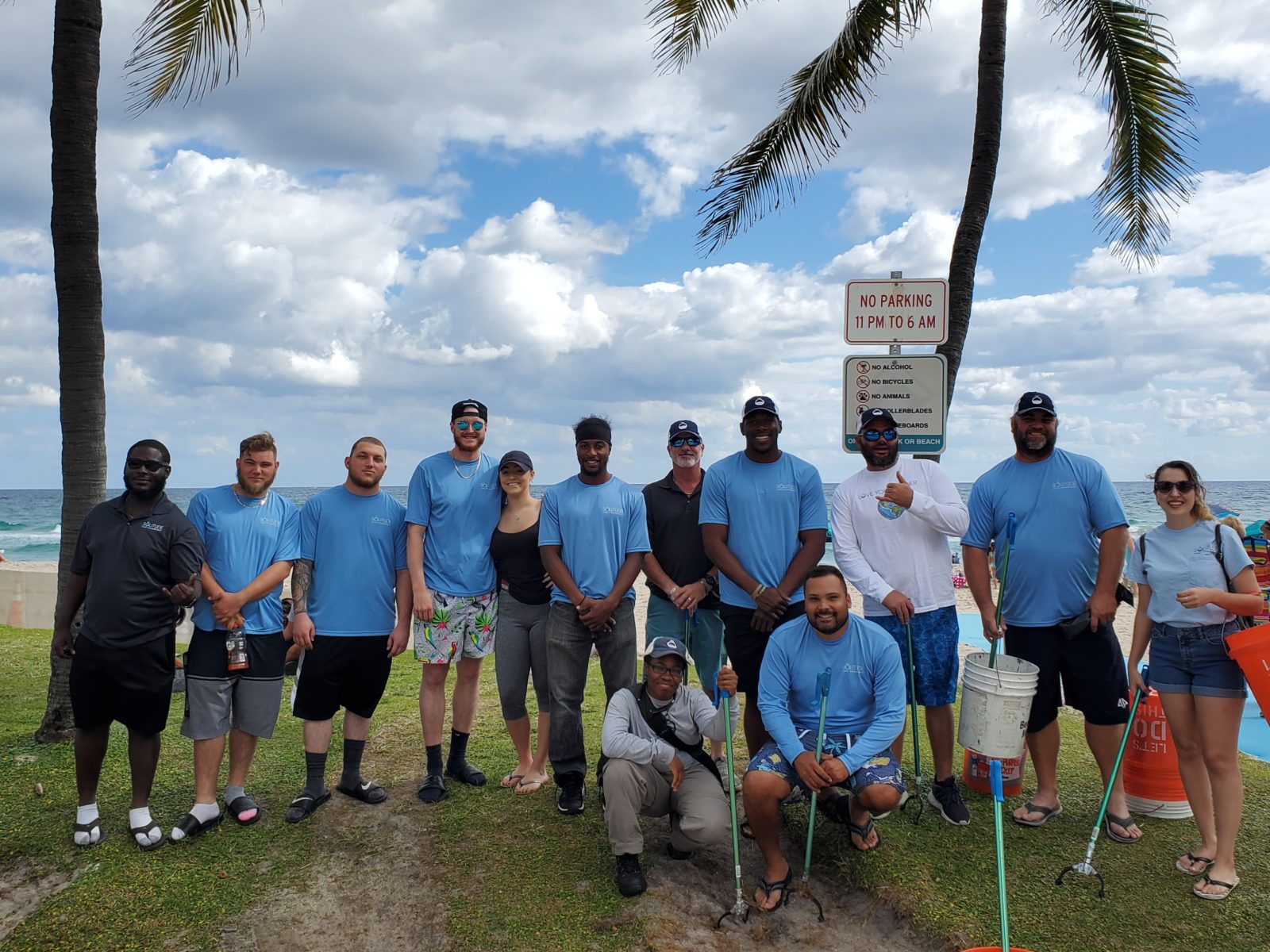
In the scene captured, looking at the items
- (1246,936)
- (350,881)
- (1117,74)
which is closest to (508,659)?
(350,881)

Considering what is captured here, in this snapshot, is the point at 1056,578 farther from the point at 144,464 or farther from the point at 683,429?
the point at 144,464

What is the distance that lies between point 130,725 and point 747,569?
10.7 ft

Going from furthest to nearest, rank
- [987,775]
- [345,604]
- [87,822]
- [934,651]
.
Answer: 1. [987,775]
2. [345,604]
3. [934,651]
4. [87,822]

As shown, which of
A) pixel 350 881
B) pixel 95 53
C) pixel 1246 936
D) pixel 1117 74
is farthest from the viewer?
pixel 1117 74

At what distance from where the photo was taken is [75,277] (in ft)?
20.4

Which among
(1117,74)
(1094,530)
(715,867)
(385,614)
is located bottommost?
(715,867)

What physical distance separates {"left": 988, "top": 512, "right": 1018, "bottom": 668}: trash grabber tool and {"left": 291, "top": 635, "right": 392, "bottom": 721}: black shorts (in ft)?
10.6

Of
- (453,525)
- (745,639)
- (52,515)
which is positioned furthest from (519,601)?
(52,515)

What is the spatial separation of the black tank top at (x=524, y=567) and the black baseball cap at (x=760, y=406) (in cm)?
141

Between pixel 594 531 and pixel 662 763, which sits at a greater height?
pixel 594 531

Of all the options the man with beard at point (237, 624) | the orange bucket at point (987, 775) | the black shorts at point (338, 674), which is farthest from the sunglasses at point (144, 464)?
the orange bucket at point (987, 775)

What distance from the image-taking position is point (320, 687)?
16.7ft

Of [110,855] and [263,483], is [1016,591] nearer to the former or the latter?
[263,483]

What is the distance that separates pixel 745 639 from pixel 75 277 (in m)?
5.09
